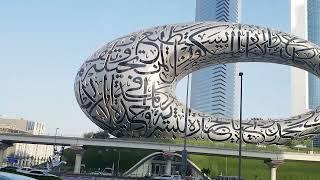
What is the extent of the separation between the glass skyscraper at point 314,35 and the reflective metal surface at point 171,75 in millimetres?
133351

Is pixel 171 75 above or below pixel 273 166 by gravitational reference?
above

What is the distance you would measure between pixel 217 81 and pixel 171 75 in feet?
390

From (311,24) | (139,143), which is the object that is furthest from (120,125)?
(311,24)

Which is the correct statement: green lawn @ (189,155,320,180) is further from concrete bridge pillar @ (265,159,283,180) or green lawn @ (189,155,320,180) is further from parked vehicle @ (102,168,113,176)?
parked vehicle @ (102,168,113,176)

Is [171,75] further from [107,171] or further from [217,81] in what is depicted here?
[217,81]

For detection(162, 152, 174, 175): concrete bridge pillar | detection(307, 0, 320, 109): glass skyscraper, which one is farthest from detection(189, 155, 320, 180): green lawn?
detection(307, 0, 320, 109): glass skyscraper

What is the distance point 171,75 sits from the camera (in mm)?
52844

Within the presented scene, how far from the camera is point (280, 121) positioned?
5231cm

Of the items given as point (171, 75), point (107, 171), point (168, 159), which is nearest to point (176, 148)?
point (168, 159)

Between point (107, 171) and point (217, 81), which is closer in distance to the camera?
point (107, 171)

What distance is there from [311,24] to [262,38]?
5470 inches

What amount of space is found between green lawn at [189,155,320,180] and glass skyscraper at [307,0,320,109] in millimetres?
126988

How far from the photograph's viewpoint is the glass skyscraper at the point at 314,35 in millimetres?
179875

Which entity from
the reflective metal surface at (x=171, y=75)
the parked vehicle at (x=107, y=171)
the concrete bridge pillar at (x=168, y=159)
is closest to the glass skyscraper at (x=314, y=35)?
the reflective metal surface at (x=171, y=75)
